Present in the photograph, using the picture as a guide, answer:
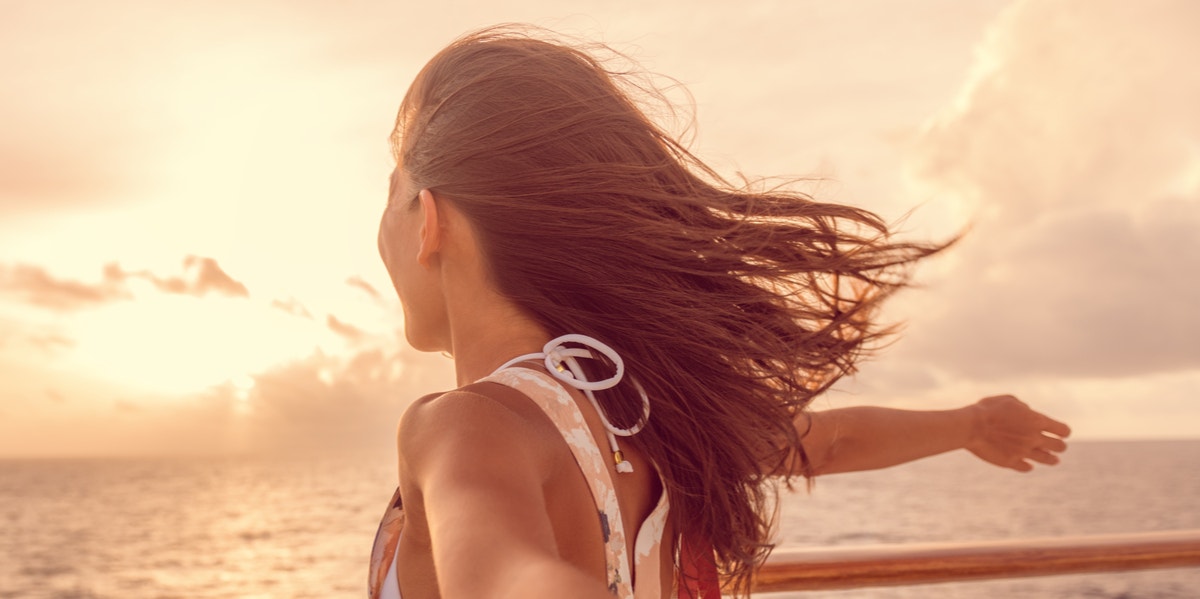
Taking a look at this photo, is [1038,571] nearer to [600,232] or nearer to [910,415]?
[910,415]

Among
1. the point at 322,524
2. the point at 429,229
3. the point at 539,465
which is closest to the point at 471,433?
the point at 539,465

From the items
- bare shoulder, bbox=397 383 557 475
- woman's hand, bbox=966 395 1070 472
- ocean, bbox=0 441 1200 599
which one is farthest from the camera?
ocean, bbox=0 441 1200 599

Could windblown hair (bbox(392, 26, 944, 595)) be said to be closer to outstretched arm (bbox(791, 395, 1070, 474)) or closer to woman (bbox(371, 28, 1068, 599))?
woman (bbox(371, 28, 1068, 599))

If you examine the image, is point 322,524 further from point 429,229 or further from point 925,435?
point 429,229

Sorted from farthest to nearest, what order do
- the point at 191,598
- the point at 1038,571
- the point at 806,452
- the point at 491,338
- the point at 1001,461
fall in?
the point at 191,598
the point at 1038,571
the point at 1001,461
the point at 806,452
the point at 491,338

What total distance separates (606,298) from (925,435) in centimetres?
84

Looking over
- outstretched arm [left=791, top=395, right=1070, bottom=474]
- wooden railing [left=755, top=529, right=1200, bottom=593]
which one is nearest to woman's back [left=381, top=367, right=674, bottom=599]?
outstretched arm [left=791, top=395, right=1070, bottom=474]

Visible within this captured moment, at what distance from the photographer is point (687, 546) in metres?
1.35

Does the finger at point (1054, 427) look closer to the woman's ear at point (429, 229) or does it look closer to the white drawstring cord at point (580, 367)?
the white drawstring cord at point (580, 367)

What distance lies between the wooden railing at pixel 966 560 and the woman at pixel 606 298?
553mm

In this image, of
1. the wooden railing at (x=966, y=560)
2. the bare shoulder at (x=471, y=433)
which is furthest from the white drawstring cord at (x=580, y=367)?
the wooden railing at (x=966, y=560)

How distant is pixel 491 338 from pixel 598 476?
0.23 metres

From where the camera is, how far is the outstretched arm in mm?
1693

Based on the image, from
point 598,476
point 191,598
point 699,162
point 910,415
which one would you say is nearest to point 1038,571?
point 910,415
